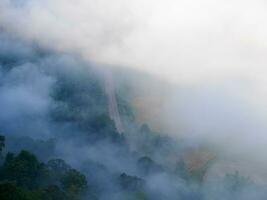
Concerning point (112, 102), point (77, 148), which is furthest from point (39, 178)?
point (112, 102)

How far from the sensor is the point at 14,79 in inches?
2301

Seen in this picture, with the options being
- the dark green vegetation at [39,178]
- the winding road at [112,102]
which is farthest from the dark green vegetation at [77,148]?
the winding road at [112,102]

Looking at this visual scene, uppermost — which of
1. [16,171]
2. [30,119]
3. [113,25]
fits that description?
[113,25]

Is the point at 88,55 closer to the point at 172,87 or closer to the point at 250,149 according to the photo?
the point at 172,87

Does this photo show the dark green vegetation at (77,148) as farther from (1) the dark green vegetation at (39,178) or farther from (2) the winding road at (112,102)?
(2) the winding road at (112,102)

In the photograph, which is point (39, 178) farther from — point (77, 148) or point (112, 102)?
point (112, 102)

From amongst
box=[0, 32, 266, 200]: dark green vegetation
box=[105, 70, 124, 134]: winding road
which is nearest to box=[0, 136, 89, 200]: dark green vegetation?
box=[0, 32, 266, 200]: dark green vegetation

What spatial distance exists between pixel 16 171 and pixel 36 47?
1589 inches

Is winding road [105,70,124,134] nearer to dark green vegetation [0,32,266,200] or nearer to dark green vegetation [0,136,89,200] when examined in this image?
dark green vegetation [0,32,266,200]

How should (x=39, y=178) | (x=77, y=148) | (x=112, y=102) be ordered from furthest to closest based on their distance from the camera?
(x=112, y=102) → (x=77, y=148) → (x=39, y=178)

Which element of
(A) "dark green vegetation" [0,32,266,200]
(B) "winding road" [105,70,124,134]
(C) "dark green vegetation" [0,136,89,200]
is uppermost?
(B) "winding road" [105,70,124,134]

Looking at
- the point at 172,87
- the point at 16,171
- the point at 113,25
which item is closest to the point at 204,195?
the point at 16,171

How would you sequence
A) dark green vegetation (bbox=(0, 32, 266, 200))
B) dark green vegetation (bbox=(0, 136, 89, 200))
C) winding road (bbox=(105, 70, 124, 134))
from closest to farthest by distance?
dark green vegetation (bbox=(0, 136, 89, 200)) < dark green vegetation (bbox=(0, 32, 266, 200)) < winding road (bbox=(105, 70, 124, 134))

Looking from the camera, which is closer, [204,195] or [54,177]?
[54,177]
